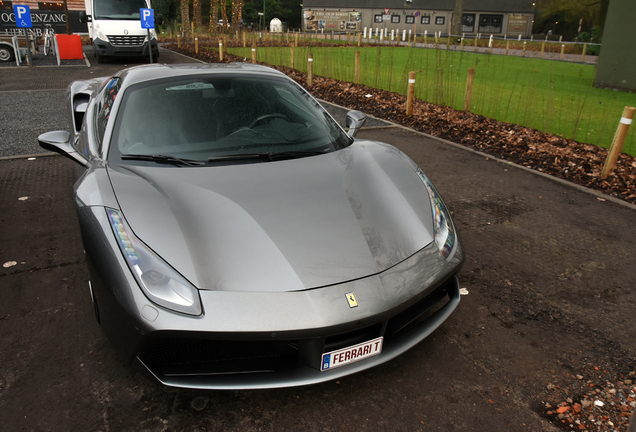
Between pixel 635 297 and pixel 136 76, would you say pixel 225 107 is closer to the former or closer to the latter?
pixel 136 76

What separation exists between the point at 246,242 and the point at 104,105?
1958 mm

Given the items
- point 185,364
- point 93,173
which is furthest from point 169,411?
point 93,173

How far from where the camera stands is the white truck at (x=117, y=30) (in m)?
16.6

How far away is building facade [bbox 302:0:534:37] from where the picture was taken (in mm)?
67500

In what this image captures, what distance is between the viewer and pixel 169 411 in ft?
7.03

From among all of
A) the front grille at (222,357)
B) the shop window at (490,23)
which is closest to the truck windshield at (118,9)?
the front grille at (222,357)

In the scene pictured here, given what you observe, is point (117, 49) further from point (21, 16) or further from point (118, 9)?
point (21, 16)

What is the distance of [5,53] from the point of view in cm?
1753

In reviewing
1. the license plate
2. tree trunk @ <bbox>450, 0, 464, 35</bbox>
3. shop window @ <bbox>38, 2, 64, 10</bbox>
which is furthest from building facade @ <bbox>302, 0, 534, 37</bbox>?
the license plate

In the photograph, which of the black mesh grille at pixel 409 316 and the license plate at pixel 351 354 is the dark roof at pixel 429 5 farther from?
the license plate at pixel 351 354

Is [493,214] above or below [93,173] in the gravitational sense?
below

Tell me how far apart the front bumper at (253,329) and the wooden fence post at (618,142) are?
15.0 feet

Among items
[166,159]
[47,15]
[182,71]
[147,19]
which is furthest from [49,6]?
[166,159]

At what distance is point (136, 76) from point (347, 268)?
7.42ft
